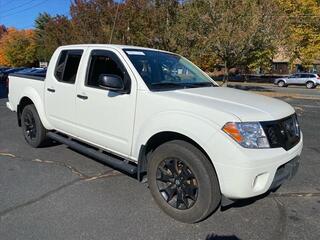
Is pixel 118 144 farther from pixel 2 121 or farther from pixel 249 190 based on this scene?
pixel 2 121

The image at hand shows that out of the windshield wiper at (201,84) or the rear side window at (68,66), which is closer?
the windshield wiper at (201,84)

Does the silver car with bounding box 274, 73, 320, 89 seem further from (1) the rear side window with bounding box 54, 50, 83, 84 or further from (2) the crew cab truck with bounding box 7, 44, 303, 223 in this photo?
(1) the rear side window with bounding box 54, 50, 83, 84

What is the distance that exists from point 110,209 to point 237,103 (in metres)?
1.86

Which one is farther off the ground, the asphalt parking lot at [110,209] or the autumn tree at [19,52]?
the asphalt parking lot at [110,209]

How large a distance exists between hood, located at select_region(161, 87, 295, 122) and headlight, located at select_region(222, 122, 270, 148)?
0.07 meters

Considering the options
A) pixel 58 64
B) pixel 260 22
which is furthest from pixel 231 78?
pixel 58 64

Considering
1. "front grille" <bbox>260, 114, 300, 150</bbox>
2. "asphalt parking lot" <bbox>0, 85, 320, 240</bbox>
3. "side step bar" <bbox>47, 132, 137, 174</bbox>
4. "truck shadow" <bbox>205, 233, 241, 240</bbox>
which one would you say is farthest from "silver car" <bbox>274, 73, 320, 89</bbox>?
"truck shadow" <bbox>205, 233, 241, 240</bbox>

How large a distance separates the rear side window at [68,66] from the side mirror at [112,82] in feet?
3.88

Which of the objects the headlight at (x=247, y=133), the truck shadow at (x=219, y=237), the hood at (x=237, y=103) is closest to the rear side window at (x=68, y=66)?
the hood at (x=237, y=103)

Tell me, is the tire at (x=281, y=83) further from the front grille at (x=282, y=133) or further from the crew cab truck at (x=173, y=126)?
the front grille at (x=282, y=133)

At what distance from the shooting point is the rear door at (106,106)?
4477 mm

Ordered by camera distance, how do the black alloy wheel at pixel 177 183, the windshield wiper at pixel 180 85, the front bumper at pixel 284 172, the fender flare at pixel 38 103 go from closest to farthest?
the front bumper at pixel 284 172
the black alloy wheel at pixel 177 183
the windshield wiper at pixel 180 85
the fender flare at pixel 38 103

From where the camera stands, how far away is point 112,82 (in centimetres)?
444

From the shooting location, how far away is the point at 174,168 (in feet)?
13.1
